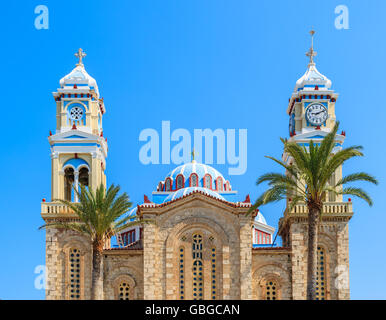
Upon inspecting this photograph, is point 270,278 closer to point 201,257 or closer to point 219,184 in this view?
point 201,257

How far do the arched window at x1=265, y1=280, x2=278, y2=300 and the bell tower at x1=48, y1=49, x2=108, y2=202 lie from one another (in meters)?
13.9

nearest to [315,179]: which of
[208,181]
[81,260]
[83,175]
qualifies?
[81,260]

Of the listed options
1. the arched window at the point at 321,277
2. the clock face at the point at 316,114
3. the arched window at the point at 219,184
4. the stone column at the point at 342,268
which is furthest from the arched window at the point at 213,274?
the arched window at the point at 219,184

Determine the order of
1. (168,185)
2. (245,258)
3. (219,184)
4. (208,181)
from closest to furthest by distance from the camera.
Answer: (245,258) < (208,181) < (219,184) < (168,185)

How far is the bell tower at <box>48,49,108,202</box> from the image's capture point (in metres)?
63.0

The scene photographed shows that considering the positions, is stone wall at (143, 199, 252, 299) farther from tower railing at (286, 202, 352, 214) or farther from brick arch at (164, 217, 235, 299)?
tower railing at (286, 202, 352, 214)

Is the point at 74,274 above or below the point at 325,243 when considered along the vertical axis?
below

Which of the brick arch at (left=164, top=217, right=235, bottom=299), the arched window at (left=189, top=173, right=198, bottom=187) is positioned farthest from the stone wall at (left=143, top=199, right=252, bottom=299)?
the arched window at (left=189, top=173, right=198, bottom=187)

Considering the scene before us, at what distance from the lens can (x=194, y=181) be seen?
2911 inches

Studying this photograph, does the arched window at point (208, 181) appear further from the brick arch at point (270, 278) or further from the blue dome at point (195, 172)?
the brick arch at point (270, 278)

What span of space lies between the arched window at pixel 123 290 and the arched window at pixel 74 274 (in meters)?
2.75

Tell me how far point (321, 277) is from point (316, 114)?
12.0 m
